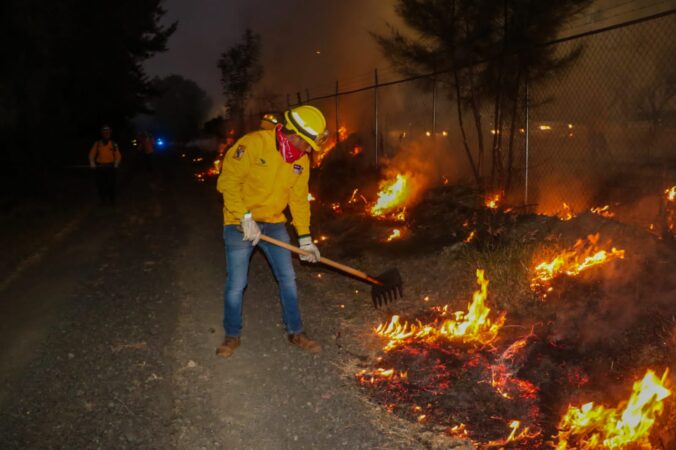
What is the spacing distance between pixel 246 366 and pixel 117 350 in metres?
1.21

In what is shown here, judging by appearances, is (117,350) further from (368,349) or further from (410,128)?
(410,128)

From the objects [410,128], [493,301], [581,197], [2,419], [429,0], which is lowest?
[2,419]

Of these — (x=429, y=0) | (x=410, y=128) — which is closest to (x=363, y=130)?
(x=410, y=128)

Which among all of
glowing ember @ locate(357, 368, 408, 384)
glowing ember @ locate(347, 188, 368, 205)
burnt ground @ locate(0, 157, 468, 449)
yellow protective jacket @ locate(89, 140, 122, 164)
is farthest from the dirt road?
yellow protective jacket @ locate(89, 140, 122, 164)

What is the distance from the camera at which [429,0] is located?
30.0ft

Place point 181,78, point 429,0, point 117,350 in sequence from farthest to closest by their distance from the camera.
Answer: point 181,78, point 429,0, point 117,350

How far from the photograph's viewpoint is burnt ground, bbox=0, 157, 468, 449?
129 inches

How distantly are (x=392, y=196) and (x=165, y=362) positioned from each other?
5.98 meters

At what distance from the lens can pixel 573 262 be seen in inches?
201

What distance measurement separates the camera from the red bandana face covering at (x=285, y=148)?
3998 millimetres

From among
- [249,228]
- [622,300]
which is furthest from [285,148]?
[622,300]

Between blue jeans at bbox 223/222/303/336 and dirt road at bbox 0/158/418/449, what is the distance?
0.86 feet

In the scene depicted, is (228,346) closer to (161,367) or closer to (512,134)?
(161,367)

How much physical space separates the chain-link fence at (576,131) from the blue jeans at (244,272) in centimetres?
481
